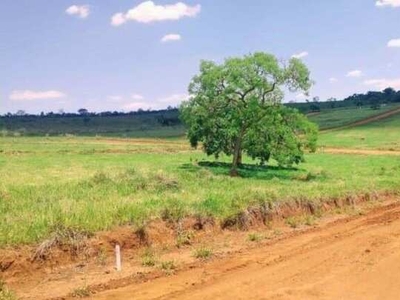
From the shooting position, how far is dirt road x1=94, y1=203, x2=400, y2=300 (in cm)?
1101

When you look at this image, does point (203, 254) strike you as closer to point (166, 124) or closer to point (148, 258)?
point (148, 258)

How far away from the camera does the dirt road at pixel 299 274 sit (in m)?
11.0

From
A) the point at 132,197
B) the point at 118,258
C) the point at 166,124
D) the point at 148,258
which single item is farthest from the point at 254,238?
the point at 166,124

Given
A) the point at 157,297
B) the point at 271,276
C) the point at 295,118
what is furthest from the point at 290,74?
the point at 157,297

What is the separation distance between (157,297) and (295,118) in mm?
22528

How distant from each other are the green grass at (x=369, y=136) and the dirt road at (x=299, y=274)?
43810 mm

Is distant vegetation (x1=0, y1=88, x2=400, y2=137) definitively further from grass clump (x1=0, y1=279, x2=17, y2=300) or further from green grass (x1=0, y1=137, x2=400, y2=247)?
grass clump (x1=0, y1=279, x2=17, y2=300)

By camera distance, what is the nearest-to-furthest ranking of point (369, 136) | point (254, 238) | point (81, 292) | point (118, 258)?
point (81, 292) < point (118, 258) < point (254, 238) < point (369, 136)

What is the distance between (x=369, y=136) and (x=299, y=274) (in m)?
59.3

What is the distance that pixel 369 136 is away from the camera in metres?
68.3

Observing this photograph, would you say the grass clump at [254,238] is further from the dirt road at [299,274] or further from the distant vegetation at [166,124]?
the distant vegetation at [166,124]

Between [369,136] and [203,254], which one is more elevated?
[369,136]

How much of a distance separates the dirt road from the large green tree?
1464 cm

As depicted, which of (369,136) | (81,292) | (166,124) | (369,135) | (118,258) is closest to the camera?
(81,292)
